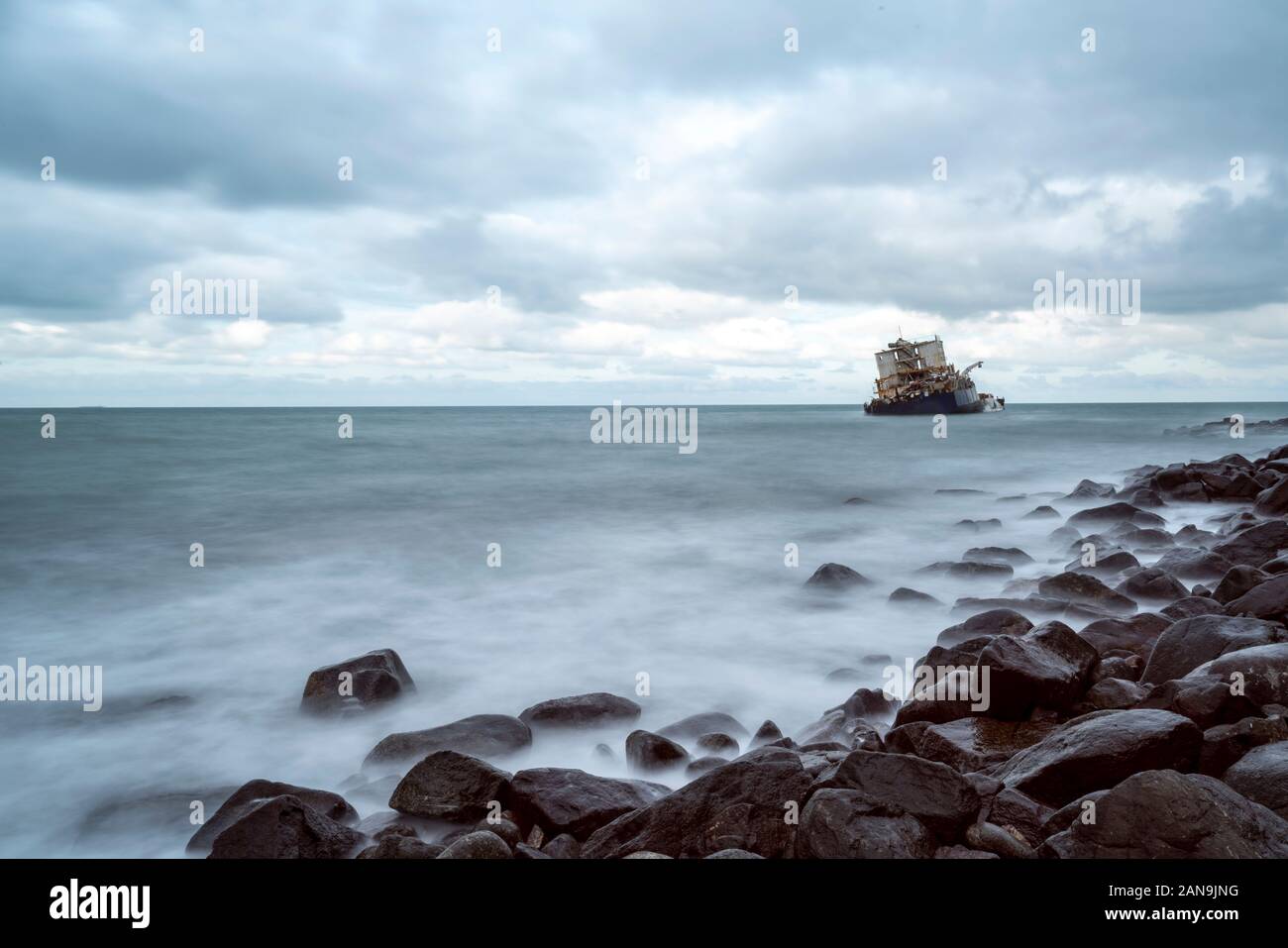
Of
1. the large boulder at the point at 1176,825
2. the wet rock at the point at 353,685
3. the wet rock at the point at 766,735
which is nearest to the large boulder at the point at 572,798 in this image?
the wet rock at the point at 766,735

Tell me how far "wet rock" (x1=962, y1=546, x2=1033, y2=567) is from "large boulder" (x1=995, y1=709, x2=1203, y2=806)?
914 centimetres

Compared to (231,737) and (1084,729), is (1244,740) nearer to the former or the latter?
(1084,729)

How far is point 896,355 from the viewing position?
75312 mm

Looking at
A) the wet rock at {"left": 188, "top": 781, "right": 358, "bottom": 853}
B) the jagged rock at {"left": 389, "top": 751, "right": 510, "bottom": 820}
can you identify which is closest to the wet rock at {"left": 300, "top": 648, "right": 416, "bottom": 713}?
the wet rock at {"left": 188, "top": 781, "right": 358, "bottom": 853}

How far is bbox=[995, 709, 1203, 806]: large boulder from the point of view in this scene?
183 inches

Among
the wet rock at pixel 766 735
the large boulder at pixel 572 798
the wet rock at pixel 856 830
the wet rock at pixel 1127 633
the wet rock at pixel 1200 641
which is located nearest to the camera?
the wet rock at pixel 856 830

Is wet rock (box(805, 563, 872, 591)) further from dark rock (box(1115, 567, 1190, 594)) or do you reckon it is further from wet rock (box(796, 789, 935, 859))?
wet rock (box(796, 789, 935, 859))

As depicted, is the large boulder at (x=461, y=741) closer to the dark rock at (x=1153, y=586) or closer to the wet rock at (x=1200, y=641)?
the wet rock at (x=1200, y=641)

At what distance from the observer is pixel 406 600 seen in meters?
13.3

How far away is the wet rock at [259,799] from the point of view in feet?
18.3

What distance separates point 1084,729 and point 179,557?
53.4 ft

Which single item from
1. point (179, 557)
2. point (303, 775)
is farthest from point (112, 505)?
point (303, 775)

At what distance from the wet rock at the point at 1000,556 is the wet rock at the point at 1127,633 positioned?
5.42 metres

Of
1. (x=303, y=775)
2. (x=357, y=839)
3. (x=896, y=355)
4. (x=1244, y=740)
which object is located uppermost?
(x=896, y=355)
